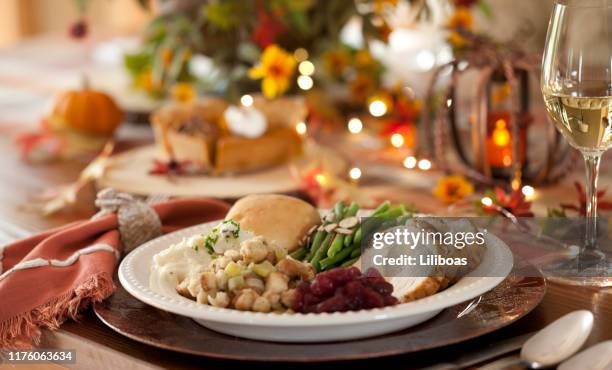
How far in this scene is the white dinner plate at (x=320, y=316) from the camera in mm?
902

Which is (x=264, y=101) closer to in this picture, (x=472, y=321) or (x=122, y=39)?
(x=472, y=321)

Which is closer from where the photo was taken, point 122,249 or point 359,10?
point 122,249

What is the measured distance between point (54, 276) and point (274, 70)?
3.50 ft

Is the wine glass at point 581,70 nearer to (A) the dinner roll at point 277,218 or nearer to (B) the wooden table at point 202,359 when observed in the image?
(B) the wooden table at point 202,359

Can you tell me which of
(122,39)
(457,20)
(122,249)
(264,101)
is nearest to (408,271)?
(122,249)

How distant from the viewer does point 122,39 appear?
340 centimetres

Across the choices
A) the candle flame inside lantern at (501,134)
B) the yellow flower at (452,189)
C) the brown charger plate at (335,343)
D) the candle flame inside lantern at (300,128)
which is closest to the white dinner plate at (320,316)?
the brown charger plate at (335,343)

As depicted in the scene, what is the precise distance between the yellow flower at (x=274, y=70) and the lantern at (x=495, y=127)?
1.29 ft

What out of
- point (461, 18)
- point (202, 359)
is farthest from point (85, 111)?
point (202, 359)

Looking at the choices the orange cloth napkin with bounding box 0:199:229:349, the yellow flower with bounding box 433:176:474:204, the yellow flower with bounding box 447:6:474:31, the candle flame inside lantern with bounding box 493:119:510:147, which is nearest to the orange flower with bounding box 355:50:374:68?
the yellow flower with bounding box 447:6:474:31

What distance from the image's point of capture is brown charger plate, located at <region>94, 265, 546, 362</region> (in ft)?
2.97

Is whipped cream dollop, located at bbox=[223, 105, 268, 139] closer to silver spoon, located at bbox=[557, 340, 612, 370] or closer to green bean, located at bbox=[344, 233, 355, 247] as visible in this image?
green bean, located at bbox=[344, 233, 355, 247]

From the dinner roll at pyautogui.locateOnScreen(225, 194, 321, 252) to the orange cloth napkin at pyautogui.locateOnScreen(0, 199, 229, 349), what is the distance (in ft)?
0.56

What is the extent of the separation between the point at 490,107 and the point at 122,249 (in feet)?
2.62
